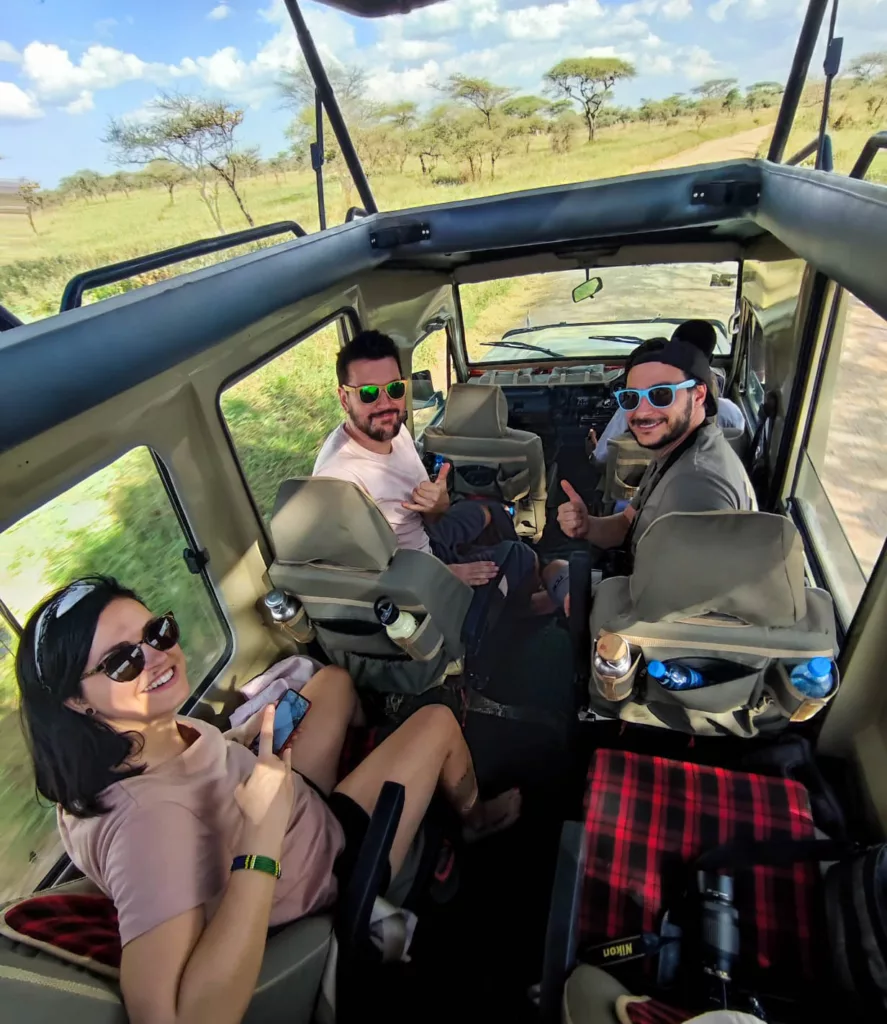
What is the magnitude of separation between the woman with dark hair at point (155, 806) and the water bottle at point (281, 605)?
72 centimetres

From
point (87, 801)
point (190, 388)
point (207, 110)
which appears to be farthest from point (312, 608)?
point (207, 110)

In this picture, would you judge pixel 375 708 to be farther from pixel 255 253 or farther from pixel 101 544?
pixel 255 253

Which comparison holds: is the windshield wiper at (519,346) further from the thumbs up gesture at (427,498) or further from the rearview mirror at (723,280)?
the thumbs up gesture at (427,498)

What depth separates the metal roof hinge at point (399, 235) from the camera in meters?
2.92

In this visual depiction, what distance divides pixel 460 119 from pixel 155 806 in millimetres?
4887

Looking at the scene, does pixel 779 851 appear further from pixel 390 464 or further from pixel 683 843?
pixel 390 464

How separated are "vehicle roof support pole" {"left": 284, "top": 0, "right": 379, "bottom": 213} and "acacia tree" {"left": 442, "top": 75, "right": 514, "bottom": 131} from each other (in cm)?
90

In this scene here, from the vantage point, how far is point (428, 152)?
4.17m

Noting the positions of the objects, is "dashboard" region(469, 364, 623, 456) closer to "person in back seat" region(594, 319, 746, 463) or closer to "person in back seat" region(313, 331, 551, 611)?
"person in back seat" region(594, 319, 746, 463)

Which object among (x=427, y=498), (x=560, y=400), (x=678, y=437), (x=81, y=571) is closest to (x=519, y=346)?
(x=560, y=400)

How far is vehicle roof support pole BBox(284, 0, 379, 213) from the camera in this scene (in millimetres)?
2621

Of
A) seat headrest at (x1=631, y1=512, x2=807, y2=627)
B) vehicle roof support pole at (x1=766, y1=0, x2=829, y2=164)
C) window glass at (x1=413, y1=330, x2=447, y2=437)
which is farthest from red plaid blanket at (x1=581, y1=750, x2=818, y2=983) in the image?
window glass at (x1=413, y1=330, x2=447, y2=437)

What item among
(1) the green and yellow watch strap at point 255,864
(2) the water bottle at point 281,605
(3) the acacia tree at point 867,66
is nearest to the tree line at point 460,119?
(3) the acacia tree at point 867,66

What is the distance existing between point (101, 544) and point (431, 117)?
376 centimetres
